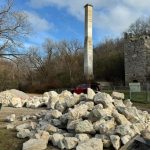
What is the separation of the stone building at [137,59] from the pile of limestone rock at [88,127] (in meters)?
36.6

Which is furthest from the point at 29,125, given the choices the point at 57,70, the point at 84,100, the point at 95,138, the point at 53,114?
the point at 57,70

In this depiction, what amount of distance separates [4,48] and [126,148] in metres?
26.5

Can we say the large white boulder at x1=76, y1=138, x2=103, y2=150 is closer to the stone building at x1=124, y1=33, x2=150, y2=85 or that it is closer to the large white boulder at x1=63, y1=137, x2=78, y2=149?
the large white boulder at x1=63, y1=137, x2=78, y2=149

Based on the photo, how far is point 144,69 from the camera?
50.1 metres

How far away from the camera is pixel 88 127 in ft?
37.9

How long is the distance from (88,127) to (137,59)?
133ft

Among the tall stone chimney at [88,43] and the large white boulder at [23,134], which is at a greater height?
the tall stone chimney at [88,43]

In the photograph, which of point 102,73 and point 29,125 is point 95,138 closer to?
point 29,125

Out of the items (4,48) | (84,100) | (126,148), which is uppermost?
(4,48)

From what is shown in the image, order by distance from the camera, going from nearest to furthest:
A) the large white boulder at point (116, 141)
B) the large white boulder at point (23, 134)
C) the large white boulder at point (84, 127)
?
the large white boulder at point (116, 141) → the large white boulder at point (84, 127) → the large white boulder at point (23, 134)

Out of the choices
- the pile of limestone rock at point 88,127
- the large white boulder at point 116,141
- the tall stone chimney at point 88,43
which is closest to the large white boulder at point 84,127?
the pile of limestone rock at point 88,127

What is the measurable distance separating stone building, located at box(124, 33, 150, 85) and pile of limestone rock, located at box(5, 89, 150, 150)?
36.6 meters

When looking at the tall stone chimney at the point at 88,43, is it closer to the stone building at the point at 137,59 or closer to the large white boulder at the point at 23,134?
the stone building at the point at 137,59

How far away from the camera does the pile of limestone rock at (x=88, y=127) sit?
1080cm
